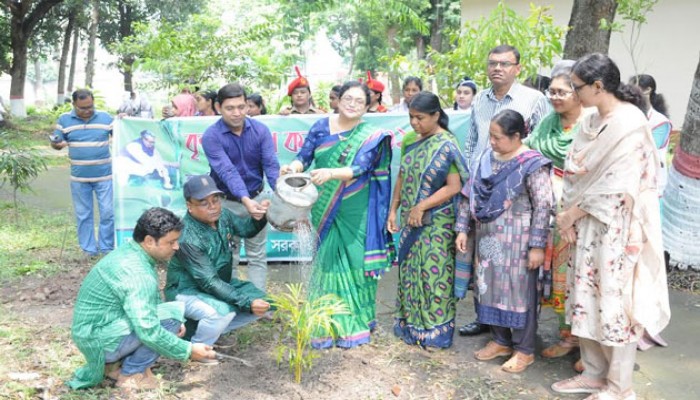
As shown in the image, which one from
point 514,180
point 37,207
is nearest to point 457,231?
point 514,180

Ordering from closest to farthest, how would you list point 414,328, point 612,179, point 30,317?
point 612,179, point 414,328, point 30,317

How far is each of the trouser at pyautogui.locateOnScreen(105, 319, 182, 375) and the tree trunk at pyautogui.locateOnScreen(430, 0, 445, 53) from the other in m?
20.3

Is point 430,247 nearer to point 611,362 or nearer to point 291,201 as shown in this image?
point 291,201

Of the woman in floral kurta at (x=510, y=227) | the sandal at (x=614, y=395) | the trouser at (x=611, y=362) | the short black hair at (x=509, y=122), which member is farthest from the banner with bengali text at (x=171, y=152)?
the sandal at (x=614, y=395)

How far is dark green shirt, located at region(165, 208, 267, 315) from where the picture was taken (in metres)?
3.36

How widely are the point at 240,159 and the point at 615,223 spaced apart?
2332 millimetres

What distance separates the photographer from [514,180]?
325 cm

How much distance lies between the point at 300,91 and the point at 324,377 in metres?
3.16

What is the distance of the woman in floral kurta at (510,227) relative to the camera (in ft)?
10.6

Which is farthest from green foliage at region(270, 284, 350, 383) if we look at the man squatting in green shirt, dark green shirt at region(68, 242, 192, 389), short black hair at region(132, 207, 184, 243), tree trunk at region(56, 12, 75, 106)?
tree trunk at region(56, 12, 75, 106)

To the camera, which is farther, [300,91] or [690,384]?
[300,91]

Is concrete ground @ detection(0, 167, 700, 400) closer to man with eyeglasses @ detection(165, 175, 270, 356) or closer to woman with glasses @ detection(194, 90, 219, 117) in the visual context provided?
man with eyeglasses @ detection(165, 175, 270, 356)

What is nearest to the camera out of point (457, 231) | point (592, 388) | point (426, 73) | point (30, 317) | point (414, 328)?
point (592, 388)

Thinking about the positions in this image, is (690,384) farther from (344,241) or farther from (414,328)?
(344,241)
